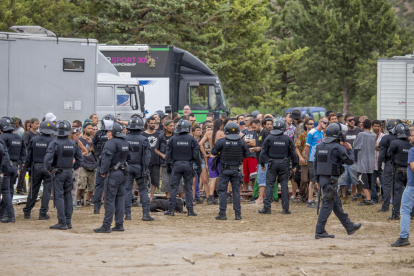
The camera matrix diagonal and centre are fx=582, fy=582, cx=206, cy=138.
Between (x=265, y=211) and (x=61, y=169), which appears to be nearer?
(x=61, y=169)

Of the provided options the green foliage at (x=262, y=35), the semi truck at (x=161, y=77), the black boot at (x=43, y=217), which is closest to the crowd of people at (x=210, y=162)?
the black boot at (x=43, y=217)

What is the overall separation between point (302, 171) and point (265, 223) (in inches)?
109

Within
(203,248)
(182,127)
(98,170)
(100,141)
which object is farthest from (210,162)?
(203,248)

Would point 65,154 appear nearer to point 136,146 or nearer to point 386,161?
point 136,146

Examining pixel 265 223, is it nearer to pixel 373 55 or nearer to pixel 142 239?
pixel 142 239

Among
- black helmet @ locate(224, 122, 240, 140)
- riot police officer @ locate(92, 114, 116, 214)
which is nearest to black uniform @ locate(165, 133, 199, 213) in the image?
black helmet @ locate(224, 122, 240, 140)

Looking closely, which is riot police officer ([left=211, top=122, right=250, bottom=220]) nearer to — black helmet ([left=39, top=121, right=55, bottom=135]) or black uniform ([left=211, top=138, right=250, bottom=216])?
black uniform ([left=211, top=138, right=250, bottom=216])

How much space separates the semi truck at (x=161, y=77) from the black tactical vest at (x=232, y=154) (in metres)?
10.6

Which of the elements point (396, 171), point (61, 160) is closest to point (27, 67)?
point (61, 160)

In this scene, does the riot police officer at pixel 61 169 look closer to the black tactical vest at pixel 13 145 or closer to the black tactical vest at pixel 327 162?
the black tactical vest at pixel 13 145

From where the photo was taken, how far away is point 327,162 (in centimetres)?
962

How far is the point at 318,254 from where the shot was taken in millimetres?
8297

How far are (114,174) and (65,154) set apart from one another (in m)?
1.05

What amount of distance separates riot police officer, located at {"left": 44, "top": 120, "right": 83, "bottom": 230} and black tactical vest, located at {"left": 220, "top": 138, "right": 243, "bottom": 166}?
119 inches
